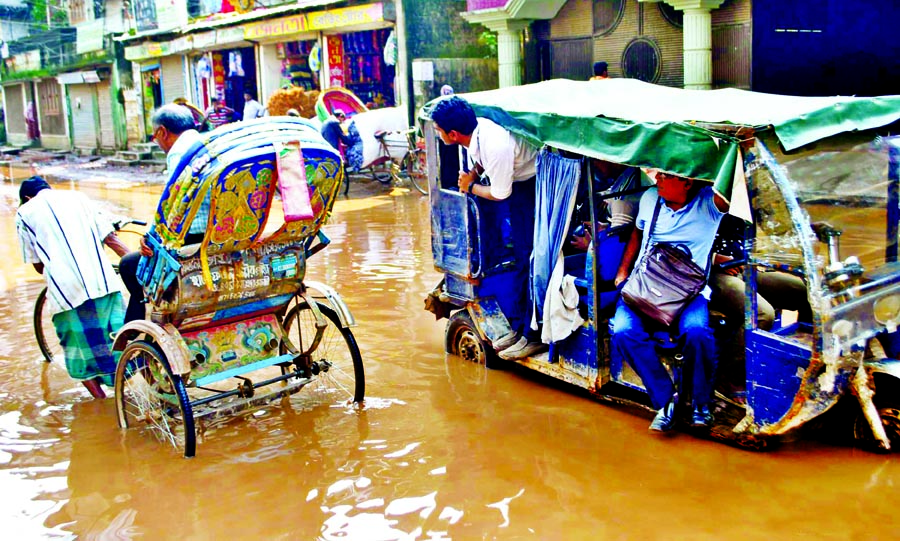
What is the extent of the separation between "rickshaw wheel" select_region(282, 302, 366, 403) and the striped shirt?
1.24 m

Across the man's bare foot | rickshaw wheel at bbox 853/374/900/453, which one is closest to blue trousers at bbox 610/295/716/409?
rickshaw wheel at bbox 853/374/900/453

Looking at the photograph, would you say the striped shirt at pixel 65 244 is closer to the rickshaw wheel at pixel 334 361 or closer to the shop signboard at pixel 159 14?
the rickshaw wheel at pixel 334 361

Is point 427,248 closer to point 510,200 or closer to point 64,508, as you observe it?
point 510,200

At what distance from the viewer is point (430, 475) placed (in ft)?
14.7

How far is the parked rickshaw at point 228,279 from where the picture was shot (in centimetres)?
452

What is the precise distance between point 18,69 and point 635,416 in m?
41.4

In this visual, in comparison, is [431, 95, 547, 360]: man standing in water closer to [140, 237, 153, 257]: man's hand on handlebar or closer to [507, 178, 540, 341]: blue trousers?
[507, 178, 540, 341]: blue trousers

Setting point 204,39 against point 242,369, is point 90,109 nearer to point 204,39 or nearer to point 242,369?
point 204,39

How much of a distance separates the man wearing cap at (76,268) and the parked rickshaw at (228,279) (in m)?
0.46

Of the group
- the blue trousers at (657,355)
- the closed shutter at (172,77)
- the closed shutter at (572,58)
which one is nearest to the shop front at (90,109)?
the closed shutter at (172,77)

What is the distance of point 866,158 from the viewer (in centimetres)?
468

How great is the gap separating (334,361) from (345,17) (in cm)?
1457

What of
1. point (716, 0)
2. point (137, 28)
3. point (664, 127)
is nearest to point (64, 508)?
point (664, 127)

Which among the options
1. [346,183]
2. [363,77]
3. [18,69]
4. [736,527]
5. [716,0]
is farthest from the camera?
[18,69]
